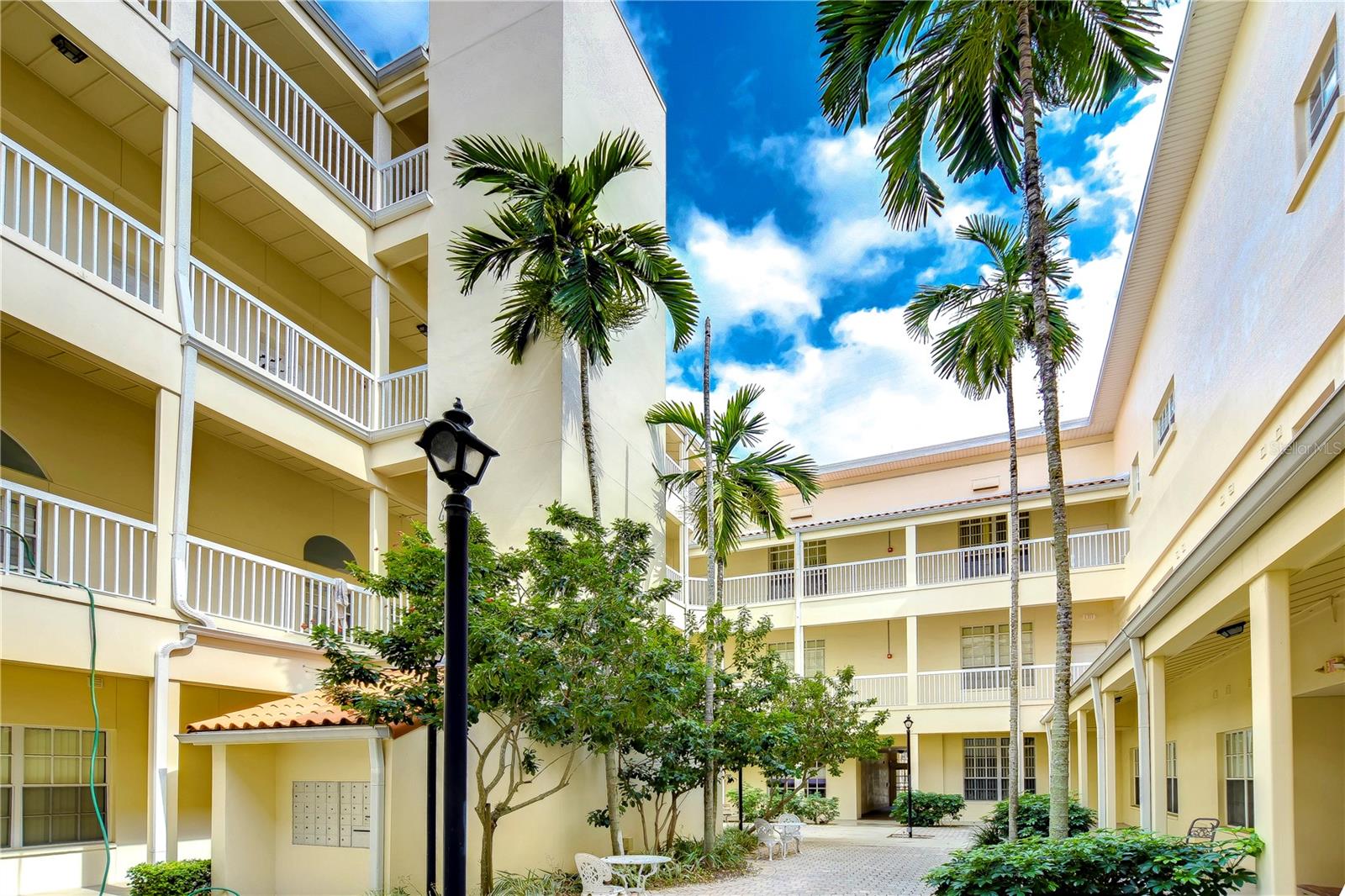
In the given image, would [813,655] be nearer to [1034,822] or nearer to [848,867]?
[1034,822]

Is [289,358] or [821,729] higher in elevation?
[289,358]

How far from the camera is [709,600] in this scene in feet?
58.2

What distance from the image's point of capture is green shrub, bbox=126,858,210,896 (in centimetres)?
1086

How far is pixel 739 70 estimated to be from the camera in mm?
21469

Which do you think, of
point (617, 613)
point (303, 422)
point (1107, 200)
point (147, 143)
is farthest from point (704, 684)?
point (1107, 200)

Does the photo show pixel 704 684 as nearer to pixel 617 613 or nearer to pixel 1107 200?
pixel 617 613

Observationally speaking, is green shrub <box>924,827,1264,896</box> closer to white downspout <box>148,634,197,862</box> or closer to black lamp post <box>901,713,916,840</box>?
white downspout <box>148,634,197,862</box>

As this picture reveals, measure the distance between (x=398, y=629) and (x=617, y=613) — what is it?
2697mm

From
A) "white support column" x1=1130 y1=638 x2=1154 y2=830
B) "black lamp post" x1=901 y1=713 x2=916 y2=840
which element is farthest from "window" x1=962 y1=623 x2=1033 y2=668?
"white support column" x1=1130 y1=638 x2=1154 y2=830

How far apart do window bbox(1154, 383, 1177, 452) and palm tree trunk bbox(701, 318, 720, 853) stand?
791 centimetres

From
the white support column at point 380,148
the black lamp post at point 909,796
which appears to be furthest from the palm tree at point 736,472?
the black lamp post at point 909,796

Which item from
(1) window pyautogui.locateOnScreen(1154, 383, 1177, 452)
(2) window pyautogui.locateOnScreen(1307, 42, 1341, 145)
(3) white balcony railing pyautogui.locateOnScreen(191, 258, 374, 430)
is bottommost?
(1) window pyautogui.locateOnScreen(1154, 383, 1177, 452)

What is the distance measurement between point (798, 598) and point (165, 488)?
19859 millimetres

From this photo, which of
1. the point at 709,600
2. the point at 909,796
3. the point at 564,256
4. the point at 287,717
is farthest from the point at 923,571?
the point at 287,717
